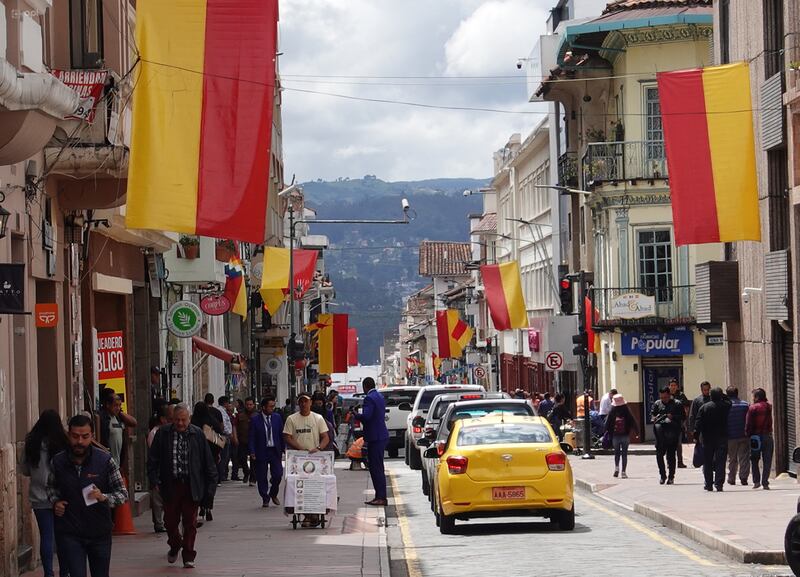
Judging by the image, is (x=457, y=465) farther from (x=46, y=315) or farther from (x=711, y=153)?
(x=711, y=153)

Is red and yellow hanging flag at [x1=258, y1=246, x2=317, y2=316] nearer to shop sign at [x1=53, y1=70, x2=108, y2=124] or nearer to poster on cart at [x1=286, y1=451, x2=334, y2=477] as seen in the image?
poster on cart at [x1=286, y1=451, x2=334, y2=477]

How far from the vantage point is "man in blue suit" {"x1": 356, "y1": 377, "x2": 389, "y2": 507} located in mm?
24531

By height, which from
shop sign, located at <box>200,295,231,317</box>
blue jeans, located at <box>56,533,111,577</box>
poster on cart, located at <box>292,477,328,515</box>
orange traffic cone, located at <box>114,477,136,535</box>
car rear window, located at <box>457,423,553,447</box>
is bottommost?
orange traffic cone, located at <box>114,477,136,535</box>

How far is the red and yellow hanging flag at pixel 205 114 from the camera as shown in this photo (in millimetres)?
16297

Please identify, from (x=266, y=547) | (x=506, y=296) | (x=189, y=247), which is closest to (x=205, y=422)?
(x=266, y=547)

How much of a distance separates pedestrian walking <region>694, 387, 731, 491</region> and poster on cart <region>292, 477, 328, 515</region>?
7861mm

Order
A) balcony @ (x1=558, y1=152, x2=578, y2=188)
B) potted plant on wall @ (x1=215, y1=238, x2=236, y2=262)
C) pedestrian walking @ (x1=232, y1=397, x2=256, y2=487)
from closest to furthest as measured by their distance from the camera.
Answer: pedestrian walking @ (x1=232, y1=397, x2=256, y2=487) → potted plant on wall @ (x1=215, y1=238, x2=236, y2=262) → balcony @ (x1=558, y1=152, x2=578, y2=188)

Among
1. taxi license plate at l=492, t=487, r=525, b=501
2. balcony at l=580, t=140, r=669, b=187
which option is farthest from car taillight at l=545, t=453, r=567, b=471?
balcony at l=580, t=140, r=669, b=187

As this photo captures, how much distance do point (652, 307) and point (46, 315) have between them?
33771mm

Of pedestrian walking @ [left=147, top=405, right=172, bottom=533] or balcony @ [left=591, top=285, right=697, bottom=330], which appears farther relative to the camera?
balcony @ [left=591, top=285, right=697, bottom=330]

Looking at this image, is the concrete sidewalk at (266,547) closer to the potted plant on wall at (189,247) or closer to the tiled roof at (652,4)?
the potted plant on wall at (189,247)

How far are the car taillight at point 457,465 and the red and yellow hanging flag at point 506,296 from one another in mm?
31400

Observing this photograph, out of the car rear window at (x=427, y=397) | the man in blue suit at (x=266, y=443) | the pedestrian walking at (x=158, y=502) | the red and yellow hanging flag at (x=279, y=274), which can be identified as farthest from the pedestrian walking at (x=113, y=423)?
the red and yellow hanging flag at (x=279, y=274)

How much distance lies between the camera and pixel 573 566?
16.3 m
